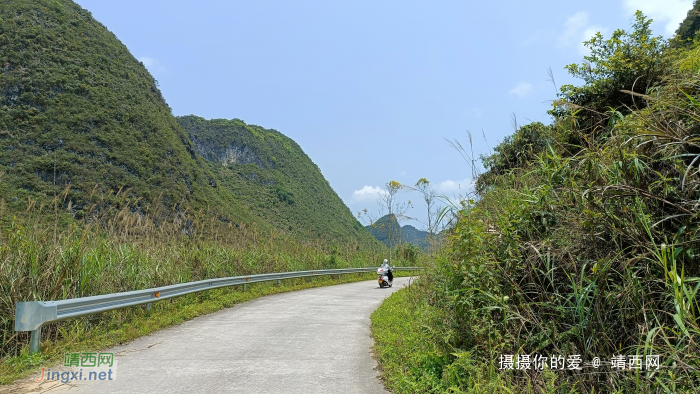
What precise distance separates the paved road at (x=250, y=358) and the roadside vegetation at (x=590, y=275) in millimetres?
845

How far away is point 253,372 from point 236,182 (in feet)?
331

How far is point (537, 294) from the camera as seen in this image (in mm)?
4844

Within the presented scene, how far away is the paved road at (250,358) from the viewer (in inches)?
196

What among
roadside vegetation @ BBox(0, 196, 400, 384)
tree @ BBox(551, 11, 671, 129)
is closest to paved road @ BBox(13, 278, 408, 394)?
roadside vegetation @ BBox(0, 196, 400, 384)

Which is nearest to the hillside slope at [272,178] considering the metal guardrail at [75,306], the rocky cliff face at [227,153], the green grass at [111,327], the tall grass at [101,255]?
the rocky cliff face at [227,153]

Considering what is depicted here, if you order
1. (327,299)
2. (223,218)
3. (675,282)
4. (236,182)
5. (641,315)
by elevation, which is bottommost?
(327,299)

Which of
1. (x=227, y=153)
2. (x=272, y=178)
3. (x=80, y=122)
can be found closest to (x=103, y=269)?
(x=80, y=122)

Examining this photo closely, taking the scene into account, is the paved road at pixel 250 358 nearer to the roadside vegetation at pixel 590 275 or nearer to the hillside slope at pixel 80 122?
the roadside vegetation at pixel 590 275

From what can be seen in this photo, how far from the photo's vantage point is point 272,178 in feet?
362

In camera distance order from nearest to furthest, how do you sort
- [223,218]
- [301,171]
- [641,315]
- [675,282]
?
[675,282]
[641,315]
[223,218]
[301,171]

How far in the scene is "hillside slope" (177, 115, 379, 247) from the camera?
9275 centimetres

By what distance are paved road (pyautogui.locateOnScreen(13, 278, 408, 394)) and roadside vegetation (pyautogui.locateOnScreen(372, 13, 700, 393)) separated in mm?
845

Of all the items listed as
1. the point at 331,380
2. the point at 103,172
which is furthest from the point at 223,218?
the point at 331,380

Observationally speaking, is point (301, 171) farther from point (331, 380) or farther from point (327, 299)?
point (331, 380)
